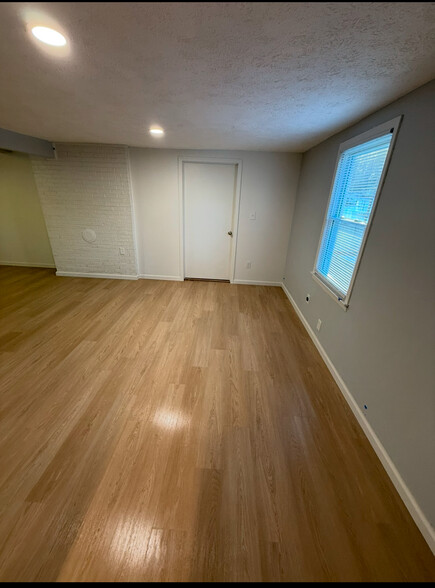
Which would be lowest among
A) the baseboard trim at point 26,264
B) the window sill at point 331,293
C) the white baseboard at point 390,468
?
the white baseboard at point 390,468

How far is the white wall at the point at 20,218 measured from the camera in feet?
12.7

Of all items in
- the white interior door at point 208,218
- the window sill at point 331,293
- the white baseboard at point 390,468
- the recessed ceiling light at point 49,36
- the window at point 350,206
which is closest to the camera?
the recessed ceiling light at point 49,36

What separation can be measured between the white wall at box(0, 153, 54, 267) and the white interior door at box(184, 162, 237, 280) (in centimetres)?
280

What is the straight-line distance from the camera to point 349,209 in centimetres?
209

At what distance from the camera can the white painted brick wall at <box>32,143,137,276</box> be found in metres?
3.43

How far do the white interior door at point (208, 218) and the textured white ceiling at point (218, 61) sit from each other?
1525 mm

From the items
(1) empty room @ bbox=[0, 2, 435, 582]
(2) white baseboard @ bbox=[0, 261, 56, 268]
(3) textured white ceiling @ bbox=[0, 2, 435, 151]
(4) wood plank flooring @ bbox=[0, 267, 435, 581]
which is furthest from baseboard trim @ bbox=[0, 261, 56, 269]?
(3) textured white ceiling @ bbox=[0, 2, 435, 151]

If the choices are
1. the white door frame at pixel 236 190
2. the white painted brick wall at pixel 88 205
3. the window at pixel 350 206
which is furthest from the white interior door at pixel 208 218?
the window at pixel 350 206

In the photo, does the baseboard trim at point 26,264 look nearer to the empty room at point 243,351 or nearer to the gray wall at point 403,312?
the empty room at point 243,351

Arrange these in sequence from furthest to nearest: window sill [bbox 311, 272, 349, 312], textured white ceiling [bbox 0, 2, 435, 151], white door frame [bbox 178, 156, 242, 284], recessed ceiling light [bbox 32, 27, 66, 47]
A: 1. white door frame [bbox 178, 156, 242, 284]
2. window sill [bbox 311, 272, 349, 312]
3. recessed ceiling light [bbox 32, 27, 66, 47]
4. textured white ceiling [bbox 0, 2, 435, 151]

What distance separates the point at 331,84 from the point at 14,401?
303 centimetres

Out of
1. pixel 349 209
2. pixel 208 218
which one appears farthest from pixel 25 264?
pixel 349 209

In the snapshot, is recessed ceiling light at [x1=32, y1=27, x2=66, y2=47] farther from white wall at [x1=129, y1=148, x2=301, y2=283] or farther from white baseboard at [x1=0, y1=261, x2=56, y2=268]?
white baseboard at [x1=0, y1=261, x2=56, y2=268]

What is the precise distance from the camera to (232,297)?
3.62 metres
